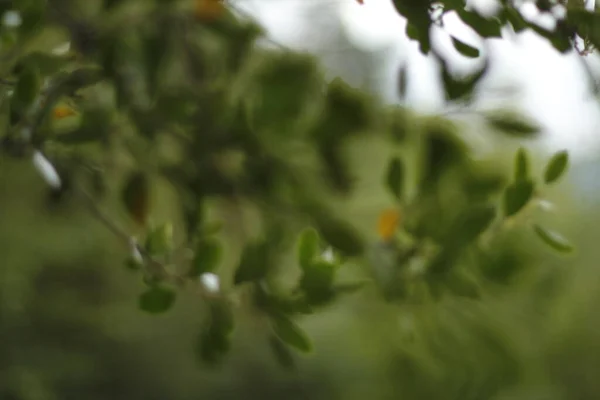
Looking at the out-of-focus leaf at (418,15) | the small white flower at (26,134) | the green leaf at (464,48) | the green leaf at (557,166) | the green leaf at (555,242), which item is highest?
the out-of-focus leaf at (418,15)

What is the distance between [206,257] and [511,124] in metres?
0.21

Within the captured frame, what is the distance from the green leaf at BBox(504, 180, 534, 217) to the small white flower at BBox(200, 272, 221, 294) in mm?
149

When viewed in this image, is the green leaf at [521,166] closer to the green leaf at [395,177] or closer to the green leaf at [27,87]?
the green leaf at [395,177]

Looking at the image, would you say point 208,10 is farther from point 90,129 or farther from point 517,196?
point 517,196

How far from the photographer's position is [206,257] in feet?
1.15

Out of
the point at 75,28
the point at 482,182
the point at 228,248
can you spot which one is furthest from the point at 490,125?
the point at 228,248

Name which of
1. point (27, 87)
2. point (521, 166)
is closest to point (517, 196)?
point (521, 166)

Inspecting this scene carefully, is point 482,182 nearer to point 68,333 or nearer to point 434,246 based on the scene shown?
point 434,246

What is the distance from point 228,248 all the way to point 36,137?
2.13 feet

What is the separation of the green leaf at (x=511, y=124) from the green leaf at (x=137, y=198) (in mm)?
228

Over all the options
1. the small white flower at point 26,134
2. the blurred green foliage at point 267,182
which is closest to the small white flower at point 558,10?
the blurred green foliage at point 267,182

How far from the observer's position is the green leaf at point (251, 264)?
1.11ft

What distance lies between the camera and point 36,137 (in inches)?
13.5

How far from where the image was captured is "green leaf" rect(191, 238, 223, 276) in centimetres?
35
